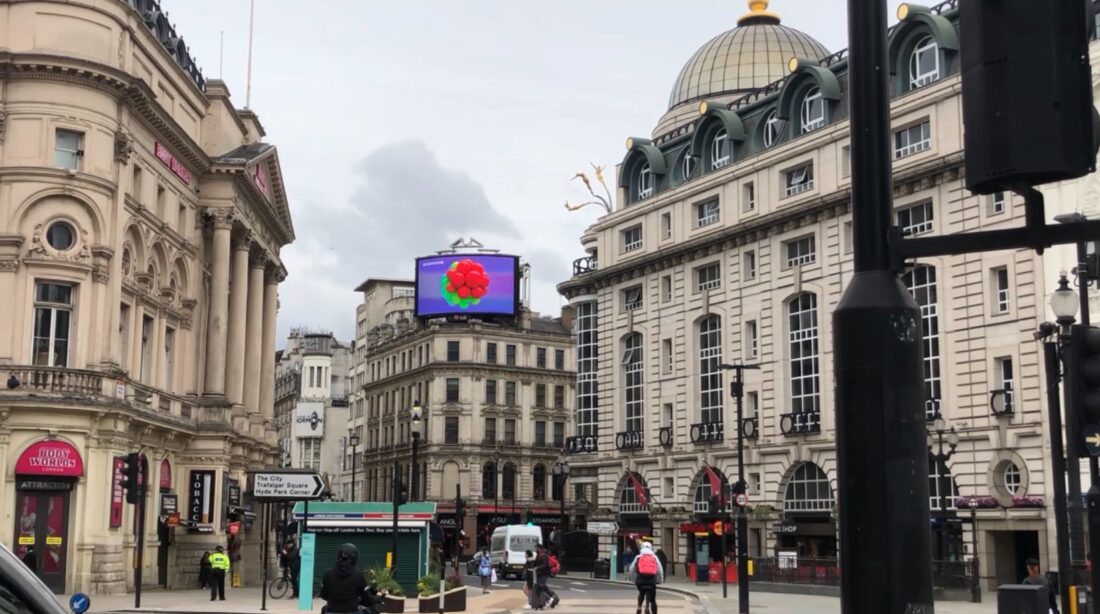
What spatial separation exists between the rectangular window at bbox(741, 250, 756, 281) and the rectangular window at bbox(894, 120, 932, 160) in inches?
427

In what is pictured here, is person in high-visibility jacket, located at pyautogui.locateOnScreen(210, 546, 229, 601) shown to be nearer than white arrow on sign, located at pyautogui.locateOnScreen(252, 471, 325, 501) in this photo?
No

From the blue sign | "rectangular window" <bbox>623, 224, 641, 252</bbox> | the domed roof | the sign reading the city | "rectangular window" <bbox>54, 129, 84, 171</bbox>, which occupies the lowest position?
the sign reading the city

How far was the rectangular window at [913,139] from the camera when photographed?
5531cm

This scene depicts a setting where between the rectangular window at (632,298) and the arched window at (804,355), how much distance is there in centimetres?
1377

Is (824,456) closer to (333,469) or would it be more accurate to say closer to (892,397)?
(892,397)

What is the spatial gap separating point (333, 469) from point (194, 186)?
91046 mm

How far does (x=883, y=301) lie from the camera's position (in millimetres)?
4176

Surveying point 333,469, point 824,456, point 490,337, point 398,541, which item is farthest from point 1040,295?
point 333,469

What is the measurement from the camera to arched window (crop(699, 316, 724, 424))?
68.1 metres

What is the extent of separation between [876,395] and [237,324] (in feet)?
175

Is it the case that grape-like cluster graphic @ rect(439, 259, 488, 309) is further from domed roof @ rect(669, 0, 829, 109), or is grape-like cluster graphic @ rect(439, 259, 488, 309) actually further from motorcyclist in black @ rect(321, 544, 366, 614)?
motorcyclist in black @ rect(321, 544, 366, 614)

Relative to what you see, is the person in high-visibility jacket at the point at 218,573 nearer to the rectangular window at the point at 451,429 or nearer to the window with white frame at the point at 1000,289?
the window with white frame at the point at 1000,289

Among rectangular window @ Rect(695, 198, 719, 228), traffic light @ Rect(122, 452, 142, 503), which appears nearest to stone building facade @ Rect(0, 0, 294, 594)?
traffic light @ Rect(122, 452, 142, 503)

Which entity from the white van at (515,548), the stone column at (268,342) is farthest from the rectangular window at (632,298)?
the stone column at (268,342)
